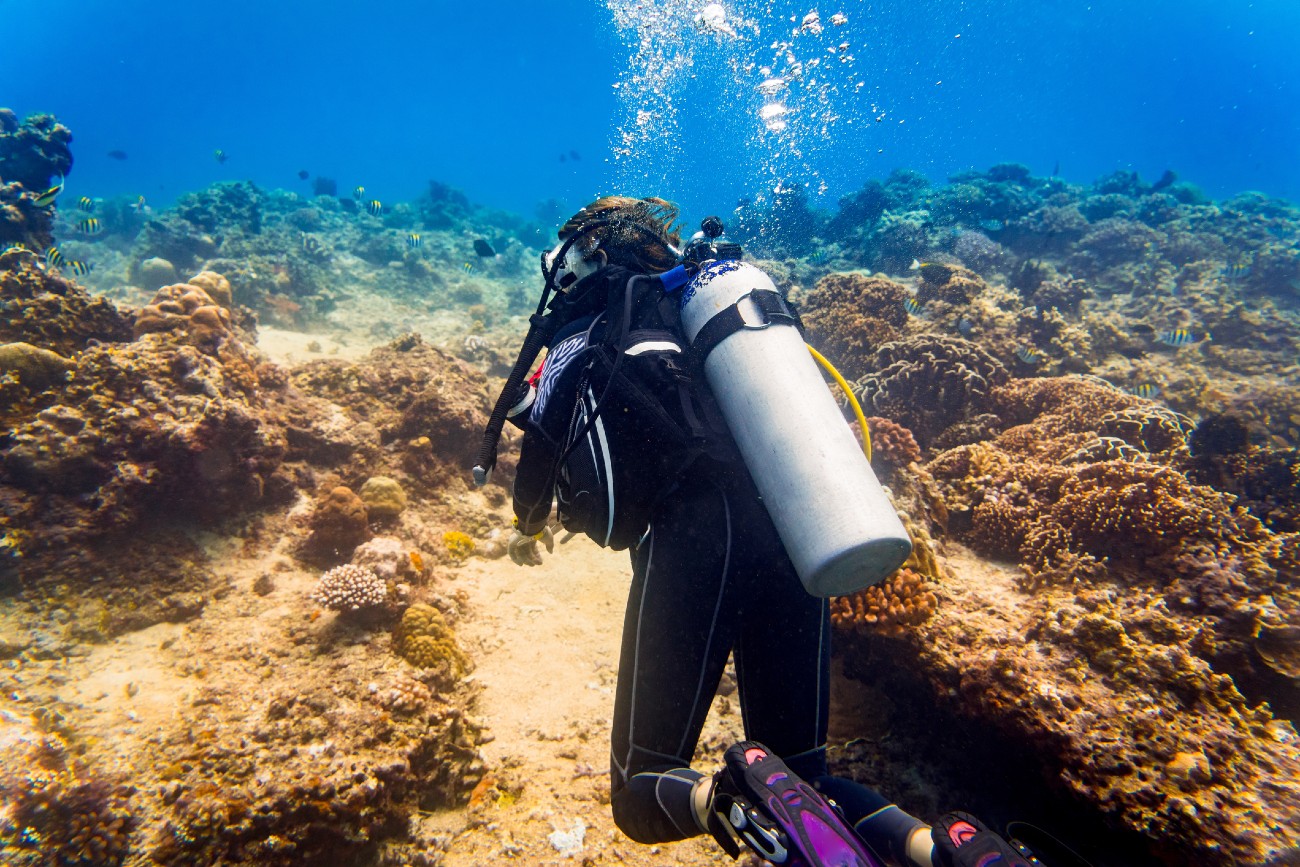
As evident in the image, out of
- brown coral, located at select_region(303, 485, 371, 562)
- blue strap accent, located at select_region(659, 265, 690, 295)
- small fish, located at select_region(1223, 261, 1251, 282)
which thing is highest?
blue strap accent, located at select_region(659, 265, 690, 295)

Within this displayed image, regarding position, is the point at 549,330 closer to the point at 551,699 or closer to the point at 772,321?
the point at 772,321

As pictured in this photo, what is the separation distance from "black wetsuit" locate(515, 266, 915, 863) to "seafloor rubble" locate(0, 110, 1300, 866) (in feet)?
5.43

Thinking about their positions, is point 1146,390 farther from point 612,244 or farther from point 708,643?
point 708,643

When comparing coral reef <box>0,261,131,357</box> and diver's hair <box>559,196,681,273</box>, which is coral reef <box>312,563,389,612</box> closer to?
diver's hair <box>559,196,681,273</box>

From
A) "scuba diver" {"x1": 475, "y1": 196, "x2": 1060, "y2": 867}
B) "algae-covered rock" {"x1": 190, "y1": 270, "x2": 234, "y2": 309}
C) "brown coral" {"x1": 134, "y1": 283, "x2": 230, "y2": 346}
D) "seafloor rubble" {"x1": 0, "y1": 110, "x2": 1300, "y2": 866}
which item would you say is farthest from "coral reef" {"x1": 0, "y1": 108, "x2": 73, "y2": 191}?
"scuba diver" {"x1": 475, "y1": 196, "x2": 1060, "y2": 867}

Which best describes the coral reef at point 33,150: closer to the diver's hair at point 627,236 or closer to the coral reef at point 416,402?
the coral reef at point 416,402

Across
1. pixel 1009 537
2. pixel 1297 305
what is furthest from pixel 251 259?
pixel 1297 305

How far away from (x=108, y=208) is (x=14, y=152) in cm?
1538

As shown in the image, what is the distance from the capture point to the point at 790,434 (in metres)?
2.24

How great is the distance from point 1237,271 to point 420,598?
21.0m

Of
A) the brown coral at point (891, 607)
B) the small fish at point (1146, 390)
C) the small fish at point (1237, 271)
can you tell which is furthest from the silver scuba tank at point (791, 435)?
the small fish at point (1237, 271)

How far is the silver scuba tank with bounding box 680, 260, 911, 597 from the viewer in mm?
2080

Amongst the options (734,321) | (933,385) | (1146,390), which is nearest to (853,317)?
(933,385)

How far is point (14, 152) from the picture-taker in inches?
436
